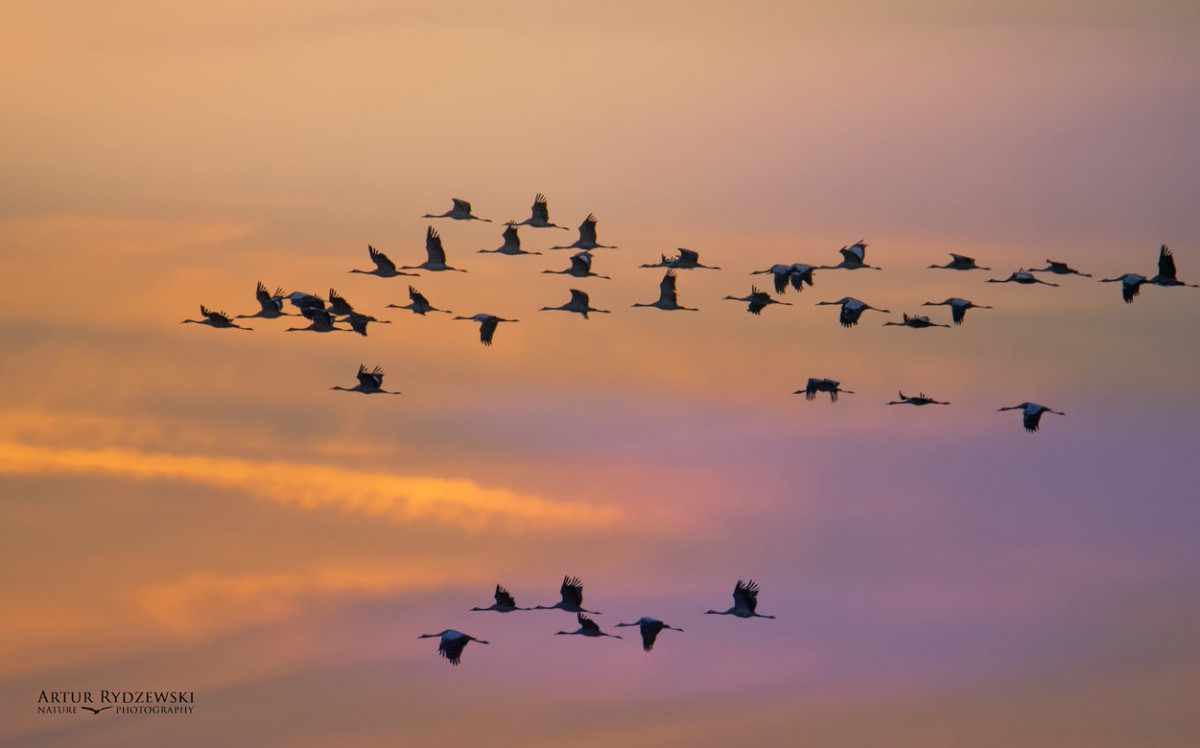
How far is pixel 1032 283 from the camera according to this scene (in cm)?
11956

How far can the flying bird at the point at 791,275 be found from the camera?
389 ft

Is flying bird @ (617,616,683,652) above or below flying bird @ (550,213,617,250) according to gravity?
below

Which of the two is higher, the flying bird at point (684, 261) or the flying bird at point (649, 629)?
the flying bird at point (684, 261)

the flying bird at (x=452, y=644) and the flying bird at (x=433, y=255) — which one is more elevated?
the flying bird at (x=433, y=255)

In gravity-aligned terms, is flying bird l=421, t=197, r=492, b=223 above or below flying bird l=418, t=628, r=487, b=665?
above

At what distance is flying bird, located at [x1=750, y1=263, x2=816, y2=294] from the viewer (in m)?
119

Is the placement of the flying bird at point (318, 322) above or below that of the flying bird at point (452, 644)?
above

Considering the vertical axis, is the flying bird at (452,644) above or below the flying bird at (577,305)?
below

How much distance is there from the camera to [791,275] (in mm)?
119000

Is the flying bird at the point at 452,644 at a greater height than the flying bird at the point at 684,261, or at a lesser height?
lesser

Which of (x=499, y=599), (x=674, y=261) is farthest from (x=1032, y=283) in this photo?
(x=499, y=599)

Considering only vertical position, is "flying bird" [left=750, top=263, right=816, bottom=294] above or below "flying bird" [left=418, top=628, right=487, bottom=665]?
above

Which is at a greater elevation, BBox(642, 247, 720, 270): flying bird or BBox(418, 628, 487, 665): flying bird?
BBox(642, 247, 720, 270): flying bird

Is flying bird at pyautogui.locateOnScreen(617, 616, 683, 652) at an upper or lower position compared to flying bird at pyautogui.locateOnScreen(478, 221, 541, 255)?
lower
